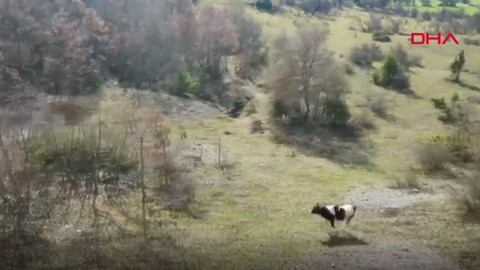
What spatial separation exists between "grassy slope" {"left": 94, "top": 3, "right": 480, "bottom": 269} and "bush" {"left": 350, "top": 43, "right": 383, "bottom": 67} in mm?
1340

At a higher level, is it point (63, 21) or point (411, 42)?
point (63, 21)

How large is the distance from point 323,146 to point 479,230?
357 cm

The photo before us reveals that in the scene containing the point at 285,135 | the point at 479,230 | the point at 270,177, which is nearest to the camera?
the point at 479,230

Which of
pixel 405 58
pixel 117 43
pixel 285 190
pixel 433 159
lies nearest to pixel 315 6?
pixel 405 58

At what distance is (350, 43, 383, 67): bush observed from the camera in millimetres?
13492

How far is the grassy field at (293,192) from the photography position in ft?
18.6

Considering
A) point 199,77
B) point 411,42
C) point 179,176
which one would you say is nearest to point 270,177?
point 179,176

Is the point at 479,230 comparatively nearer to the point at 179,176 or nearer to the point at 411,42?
the point at 179,176

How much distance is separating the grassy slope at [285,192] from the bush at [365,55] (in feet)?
4.39

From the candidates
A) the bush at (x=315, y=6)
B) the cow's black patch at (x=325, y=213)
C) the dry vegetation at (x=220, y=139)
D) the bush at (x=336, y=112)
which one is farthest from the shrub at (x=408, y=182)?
the bush at (x=315, y=6)

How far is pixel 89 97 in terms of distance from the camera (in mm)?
9289

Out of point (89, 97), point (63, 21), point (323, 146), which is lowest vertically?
point (323, 146)

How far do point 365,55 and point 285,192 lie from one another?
727cm

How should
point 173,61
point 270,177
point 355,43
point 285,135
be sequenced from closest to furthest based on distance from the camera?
1. point 270,177
2. point 285,135
3. point 173,61
4. point 355,43
